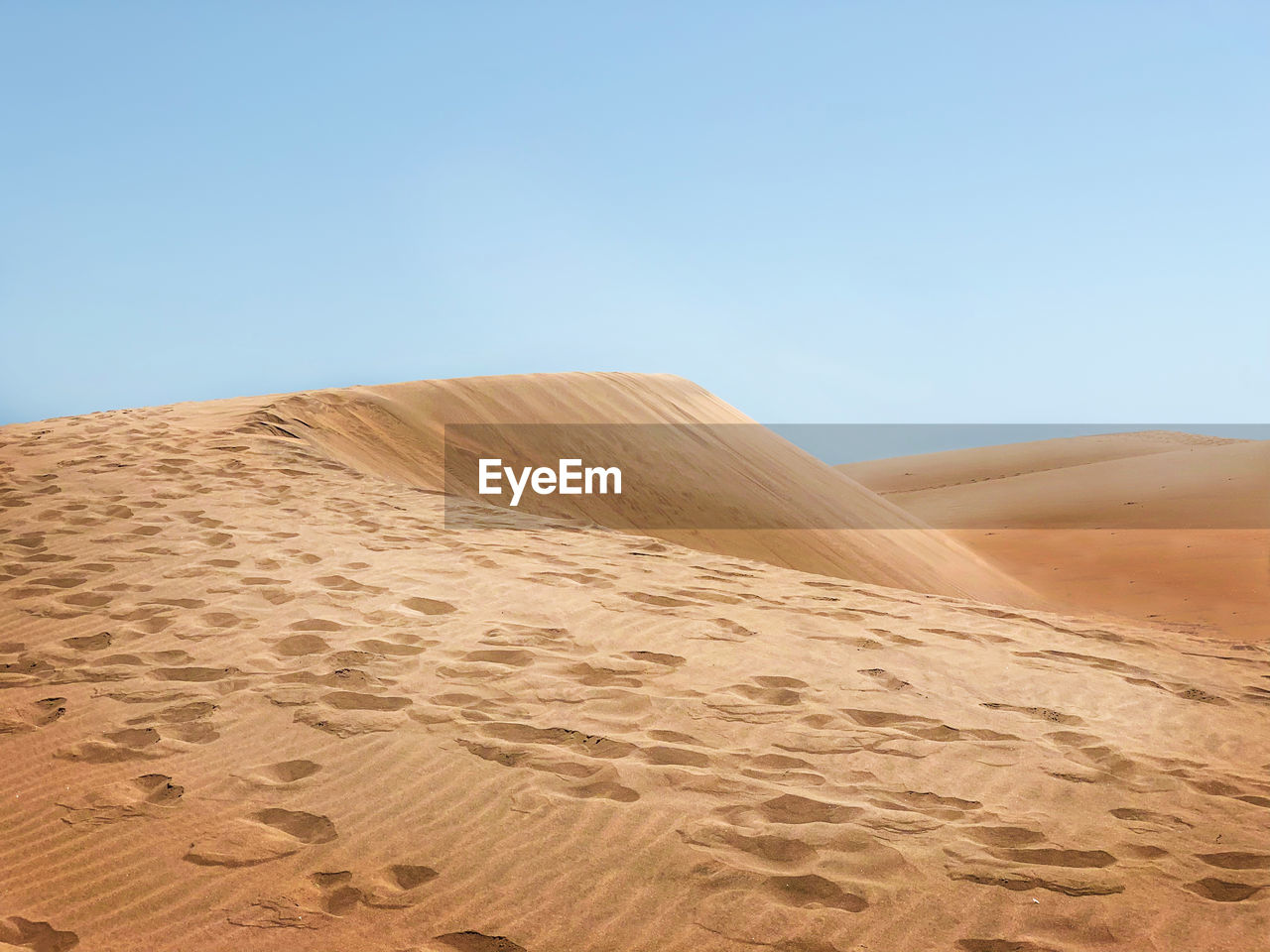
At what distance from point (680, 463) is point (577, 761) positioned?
9.68 m

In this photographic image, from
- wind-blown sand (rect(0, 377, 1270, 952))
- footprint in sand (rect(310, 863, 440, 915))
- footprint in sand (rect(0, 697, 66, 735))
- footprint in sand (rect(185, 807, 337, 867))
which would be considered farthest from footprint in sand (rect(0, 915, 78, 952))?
footprint in sand (rect(0, 697, 66, 735))

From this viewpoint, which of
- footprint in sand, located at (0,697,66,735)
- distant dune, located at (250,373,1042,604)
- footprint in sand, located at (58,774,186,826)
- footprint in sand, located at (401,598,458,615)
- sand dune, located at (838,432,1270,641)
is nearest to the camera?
footprint in sand, located at (58,774,186,826)

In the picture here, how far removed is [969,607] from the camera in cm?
660

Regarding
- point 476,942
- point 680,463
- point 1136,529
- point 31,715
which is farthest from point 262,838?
point 1136,529

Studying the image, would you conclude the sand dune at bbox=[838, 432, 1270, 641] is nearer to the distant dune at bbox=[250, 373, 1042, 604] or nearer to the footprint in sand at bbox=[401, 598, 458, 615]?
A: the distant dune at bbox=[250, 373, 1042, 604]

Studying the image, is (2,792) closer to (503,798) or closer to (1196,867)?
(503,798)

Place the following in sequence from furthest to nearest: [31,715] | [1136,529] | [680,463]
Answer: [1136,529]
[680,463]
[31,715]

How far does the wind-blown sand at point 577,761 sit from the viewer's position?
257 centimetres

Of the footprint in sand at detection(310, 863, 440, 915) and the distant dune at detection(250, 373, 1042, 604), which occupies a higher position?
the distant dune at detection(250, 373, 1042, 604)

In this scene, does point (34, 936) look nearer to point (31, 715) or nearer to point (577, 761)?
point (31, 715)

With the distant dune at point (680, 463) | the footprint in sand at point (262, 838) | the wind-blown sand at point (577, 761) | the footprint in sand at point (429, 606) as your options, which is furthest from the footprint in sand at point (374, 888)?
the distant dune at point (680, 463)

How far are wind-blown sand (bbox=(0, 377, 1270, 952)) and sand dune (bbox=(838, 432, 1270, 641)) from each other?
8258 mm

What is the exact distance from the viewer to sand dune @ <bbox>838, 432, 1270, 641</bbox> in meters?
13.5

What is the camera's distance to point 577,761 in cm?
341
